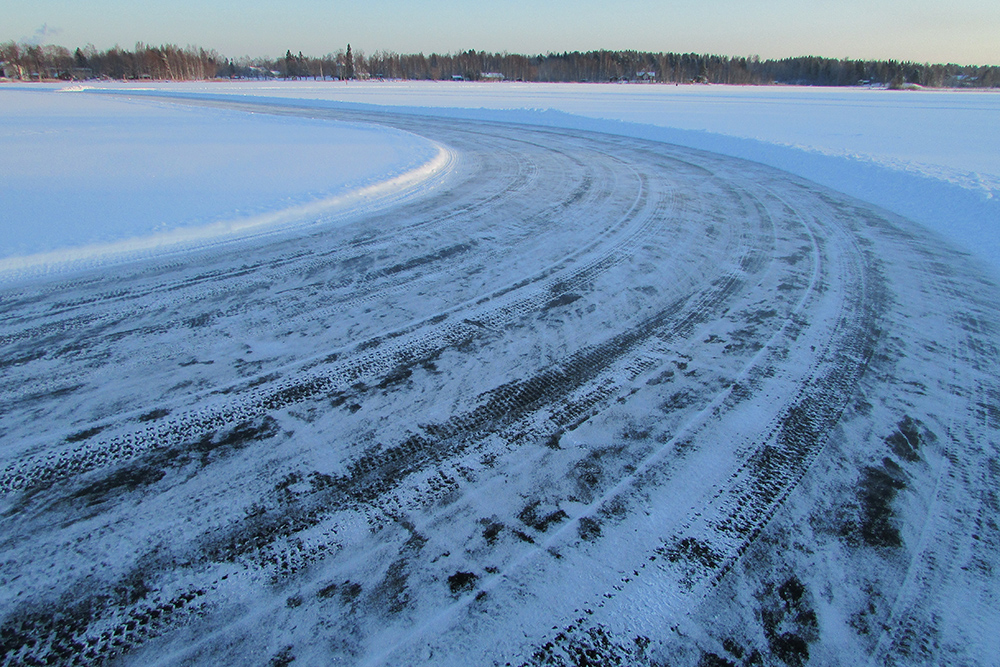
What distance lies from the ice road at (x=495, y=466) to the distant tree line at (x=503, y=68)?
98211 mm

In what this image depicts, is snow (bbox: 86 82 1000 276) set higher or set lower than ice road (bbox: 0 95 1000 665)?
higher

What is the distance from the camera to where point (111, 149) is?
10.2 metres

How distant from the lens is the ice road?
5.44 ft

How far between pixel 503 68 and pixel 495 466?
137 metres

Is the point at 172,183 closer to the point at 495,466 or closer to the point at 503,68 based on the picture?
the point at 495,466

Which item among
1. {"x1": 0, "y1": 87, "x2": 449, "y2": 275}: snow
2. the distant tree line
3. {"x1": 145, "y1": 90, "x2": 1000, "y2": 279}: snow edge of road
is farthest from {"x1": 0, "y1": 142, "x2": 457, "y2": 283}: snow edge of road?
the distant tree line

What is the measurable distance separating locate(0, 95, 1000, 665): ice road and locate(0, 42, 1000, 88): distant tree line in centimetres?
9821

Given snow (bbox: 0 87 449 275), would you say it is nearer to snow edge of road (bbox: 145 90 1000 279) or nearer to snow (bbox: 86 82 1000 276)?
snow edge of road (bbox: 145 90 1000 279)

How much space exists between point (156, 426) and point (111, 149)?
10697 mm

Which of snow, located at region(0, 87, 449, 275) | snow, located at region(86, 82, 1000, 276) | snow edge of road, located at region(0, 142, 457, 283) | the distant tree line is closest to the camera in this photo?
snow edge of road, located at region(0, 142, 457, 283)

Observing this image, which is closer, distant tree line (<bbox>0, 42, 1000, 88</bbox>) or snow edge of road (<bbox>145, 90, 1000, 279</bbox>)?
snow edge of road (<bbox>145, 90, 1000, 279</bbox>)

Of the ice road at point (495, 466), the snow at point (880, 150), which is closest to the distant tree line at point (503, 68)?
the snow at point (880, 150)

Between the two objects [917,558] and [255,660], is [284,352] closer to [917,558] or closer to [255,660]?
[255,660]

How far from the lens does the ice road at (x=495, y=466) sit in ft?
5.44
